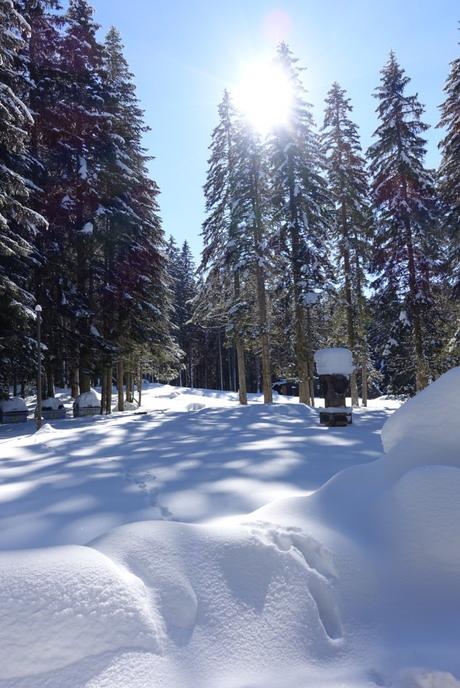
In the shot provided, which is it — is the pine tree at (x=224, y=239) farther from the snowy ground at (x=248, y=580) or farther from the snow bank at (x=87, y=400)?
the snowy ground at (x=248, y=580)

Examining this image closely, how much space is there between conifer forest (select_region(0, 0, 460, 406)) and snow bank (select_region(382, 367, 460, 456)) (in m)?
11.6

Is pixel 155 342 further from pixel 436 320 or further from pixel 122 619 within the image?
pixel 122 619

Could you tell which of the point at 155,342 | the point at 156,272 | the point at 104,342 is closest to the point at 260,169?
the point at 156,272

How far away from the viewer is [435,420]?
11.8 ft

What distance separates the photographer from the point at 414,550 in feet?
9.07

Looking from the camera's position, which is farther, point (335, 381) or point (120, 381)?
point (120, 381)

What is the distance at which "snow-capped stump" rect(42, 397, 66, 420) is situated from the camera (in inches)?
701

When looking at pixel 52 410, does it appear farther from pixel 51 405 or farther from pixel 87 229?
pixel 87 229

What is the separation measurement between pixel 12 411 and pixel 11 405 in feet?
0.80

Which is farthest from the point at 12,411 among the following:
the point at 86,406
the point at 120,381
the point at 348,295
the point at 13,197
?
the point at 348,295

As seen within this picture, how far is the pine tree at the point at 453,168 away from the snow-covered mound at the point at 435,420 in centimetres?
1236

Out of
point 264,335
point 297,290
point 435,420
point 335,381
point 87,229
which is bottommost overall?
point 435,420

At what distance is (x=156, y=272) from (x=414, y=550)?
18480mm

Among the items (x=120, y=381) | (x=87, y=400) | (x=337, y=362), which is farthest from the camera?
(x=120, y=381)
